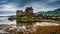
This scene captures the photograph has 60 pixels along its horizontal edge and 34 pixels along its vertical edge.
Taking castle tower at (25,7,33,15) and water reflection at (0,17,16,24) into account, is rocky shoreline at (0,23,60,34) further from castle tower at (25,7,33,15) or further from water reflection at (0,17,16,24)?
castle tower at (25,7,33,15)

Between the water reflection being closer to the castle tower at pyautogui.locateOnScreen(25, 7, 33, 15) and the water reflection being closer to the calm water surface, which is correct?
the calm water surface

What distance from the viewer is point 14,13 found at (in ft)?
7.83

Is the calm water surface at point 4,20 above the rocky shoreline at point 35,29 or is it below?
above

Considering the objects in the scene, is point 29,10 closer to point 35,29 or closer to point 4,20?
point 35,29

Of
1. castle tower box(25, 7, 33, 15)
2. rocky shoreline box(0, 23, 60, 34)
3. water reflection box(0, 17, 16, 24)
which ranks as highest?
castle tower box(25, 7, 33, 15)

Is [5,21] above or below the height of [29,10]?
below

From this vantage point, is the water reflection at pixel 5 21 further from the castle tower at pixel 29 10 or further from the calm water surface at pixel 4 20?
the castle tower at pixel 29 10

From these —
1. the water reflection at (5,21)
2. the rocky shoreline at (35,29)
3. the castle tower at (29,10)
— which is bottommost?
the rocky shoreline at (35,29)

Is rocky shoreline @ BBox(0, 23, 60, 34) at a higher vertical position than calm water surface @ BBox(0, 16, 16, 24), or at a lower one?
lower

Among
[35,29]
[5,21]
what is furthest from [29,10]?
[5,21]

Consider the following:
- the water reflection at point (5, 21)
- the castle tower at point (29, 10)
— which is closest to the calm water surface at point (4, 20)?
the water reflection at point (5, 21)

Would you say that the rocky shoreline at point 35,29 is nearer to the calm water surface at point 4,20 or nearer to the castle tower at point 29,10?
the calm water surface at point 4,20

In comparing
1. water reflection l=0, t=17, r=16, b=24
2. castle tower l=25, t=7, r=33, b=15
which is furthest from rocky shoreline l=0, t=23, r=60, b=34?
castle tower l=25, t=7, r=33, b=15

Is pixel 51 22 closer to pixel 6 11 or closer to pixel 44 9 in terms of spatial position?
pixel 44 9
